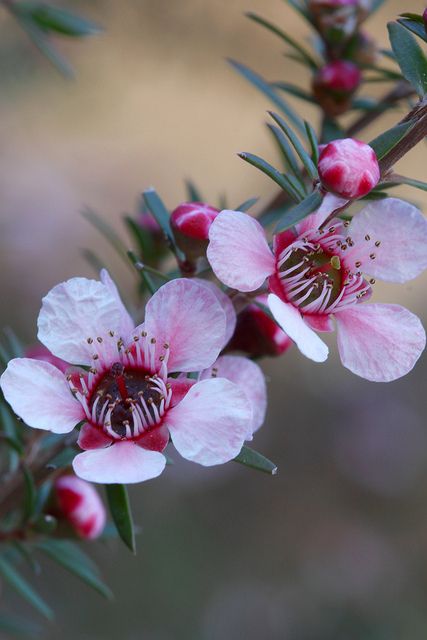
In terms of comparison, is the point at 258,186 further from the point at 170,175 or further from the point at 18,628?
the point at 18,628

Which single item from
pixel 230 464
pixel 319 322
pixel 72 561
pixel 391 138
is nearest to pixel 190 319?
pixel 319 322

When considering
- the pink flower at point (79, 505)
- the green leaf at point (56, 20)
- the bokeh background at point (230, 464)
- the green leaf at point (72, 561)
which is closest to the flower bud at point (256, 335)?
the pink flower at point (79, 505)

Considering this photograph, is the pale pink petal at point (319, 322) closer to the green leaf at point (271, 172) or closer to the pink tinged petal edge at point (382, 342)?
the pink tinged petal edge at point (382, 342)

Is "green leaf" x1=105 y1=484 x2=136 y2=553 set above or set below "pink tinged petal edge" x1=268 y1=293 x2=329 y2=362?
below

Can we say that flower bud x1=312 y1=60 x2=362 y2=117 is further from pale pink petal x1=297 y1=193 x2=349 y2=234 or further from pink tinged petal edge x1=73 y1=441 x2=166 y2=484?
pink tinged petal edge x1=73 y1=441 x2=166 y2=484

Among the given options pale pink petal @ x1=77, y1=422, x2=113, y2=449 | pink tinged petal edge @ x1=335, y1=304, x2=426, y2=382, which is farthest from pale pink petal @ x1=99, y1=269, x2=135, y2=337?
pink tinged petal edge @ x1=335, y1=304, x2=426, y2=382
